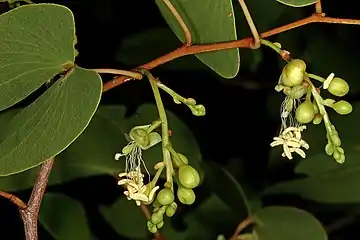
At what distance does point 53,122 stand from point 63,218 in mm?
536

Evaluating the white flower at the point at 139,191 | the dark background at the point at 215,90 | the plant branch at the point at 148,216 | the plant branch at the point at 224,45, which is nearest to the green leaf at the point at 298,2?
the plant branch at the point at 224,45

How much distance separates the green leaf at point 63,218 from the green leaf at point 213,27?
17.9 inches

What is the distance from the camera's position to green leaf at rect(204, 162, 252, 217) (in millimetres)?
1292

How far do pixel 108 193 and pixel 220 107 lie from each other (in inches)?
10.6

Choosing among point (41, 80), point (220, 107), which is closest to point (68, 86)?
point (41, 80)

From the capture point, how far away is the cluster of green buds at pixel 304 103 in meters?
0.80

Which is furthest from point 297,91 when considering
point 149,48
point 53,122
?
point 149,48

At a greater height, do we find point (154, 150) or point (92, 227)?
point (154, 150)

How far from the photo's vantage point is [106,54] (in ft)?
4.94

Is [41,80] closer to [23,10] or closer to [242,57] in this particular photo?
[23,10]

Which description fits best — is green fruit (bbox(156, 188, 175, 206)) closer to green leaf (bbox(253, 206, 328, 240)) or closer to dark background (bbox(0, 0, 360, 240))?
green leaf (bbox(253, 206, 328, 240))

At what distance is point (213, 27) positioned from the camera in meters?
0.91

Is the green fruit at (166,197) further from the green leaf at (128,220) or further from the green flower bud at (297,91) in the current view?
the green leaf at (128,220)

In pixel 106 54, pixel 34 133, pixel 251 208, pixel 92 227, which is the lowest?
pixel 92 227
